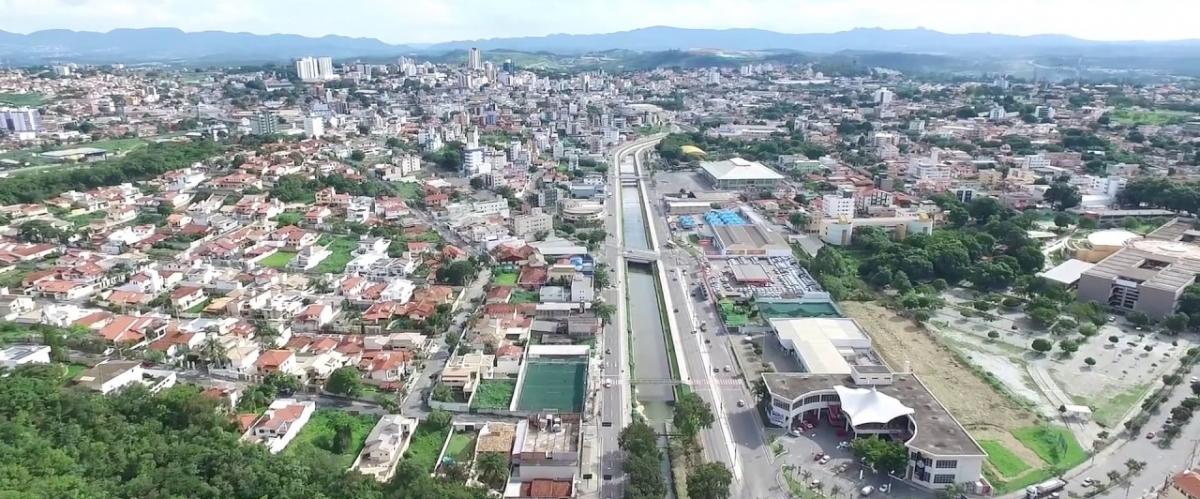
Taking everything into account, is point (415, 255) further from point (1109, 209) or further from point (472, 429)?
point (1109, 209)

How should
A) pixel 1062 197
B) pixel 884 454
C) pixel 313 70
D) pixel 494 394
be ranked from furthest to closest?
pixel 313 70
pixel 1062 197
pixel 494 394
pixel 884 454

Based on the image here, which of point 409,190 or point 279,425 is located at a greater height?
point 409,190

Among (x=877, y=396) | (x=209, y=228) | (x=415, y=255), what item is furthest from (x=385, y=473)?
(x=209, y=228)

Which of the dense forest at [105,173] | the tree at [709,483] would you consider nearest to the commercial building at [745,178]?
the dense forest at [105,173]

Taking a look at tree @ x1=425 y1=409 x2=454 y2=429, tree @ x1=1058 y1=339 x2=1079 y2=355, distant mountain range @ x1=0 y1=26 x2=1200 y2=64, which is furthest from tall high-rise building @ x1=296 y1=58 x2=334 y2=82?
distant mountain range @ x1=0 y1=26 x2=1200 y2=64

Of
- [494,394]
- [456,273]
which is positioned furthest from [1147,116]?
[494,394]

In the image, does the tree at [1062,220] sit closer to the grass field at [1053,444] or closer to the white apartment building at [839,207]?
the white apartment building at [839,207]

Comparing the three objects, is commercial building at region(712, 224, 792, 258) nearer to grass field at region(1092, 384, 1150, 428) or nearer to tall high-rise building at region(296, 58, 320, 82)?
grass field at region(1092, 384, 1150, 428)

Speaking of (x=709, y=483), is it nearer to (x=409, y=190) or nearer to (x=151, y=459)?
(x=151, y=459)
